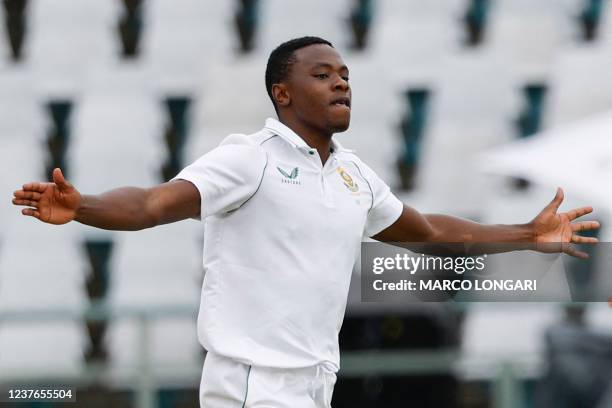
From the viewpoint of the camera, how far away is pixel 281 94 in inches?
157

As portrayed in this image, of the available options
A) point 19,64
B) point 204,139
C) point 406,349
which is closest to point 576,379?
point 406,349

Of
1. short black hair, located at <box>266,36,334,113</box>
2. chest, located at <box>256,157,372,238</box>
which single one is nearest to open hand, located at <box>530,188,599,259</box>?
chest, located at <box>256,157,372,238</box>

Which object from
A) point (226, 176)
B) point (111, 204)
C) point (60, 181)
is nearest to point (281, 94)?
point (226, 176)

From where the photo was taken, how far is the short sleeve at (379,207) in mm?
4137

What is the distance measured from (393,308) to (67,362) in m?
3.03

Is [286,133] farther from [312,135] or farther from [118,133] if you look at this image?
[118,133]

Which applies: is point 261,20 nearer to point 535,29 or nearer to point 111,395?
point 535,29

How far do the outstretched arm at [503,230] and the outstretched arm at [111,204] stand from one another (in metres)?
0.88

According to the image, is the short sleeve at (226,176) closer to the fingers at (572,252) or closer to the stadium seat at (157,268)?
the fingers at (572,252)

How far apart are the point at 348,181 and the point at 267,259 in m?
0.39

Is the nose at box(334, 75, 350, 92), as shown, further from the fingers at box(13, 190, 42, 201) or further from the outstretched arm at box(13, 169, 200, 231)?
the fingers at box(13, 190, 42, 201)

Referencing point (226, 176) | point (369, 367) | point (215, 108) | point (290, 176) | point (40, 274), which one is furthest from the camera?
point (215, 108)

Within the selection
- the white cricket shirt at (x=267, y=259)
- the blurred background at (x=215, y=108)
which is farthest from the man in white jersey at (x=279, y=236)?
the blurred background at (x=215, y=108)

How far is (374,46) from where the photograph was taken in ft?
39.0
